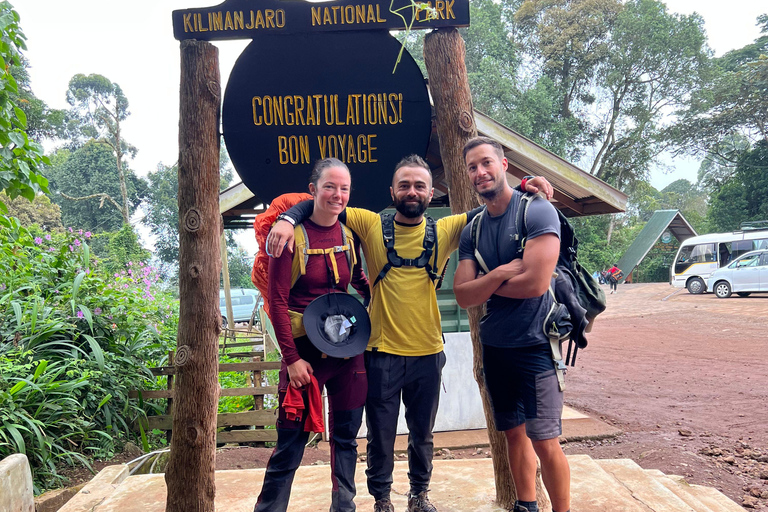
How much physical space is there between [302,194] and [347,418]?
1284mm

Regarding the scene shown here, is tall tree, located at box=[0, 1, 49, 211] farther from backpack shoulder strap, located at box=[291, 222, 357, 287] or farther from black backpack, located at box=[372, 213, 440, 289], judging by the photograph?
black backpack, located at box=[372, 213, 440, 289]

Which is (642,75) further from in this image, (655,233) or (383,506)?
(383,506)

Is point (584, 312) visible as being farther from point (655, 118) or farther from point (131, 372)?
point (655, 118)

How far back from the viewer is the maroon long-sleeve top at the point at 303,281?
259 centimetres

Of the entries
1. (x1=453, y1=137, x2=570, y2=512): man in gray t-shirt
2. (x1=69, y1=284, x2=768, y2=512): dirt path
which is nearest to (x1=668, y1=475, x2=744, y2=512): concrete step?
A: (x1=69, y1=284, x2=768, y2=512): dirt path

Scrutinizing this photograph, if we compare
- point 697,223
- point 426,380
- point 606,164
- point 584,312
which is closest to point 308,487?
point 426,380

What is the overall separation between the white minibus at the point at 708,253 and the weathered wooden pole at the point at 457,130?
23.8 metres

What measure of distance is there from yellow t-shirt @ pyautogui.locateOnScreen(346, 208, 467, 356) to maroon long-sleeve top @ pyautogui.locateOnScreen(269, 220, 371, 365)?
0.12 meters

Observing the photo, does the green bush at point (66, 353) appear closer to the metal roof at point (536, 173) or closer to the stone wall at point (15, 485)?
the stone wall at point (15, 485)

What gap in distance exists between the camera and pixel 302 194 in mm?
3170

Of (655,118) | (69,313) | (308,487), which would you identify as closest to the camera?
(308,487)

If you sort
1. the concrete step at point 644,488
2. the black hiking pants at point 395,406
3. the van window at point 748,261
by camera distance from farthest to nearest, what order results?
the van window at point 748,261, the concrete step at point 644,488, the black hiking pants at point 395,406

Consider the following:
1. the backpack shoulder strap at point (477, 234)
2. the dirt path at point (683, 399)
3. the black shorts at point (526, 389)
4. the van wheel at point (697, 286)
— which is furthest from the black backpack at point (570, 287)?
the van wheel at point (697, 286)

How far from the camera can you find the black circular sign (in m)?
3.22
